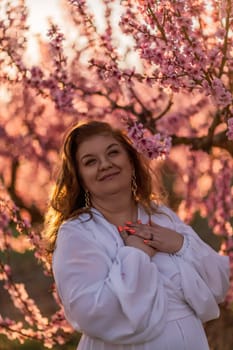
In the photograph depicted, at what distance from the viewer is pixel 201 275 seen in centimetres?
319

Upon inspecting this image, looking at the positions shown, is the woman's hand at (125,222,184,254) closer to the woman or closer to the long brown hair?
the woman

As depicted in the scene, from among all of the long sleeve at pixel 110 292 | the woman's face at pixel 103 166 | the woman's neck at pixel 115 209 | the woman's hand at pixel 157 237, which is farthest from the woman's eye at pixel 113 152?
the long sleeve at pixel 110 292

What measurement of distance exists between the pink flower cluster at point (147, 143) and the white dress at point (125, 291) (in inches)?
22.5

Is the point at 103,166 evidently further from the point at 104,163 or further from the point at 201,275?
the point at 201,275

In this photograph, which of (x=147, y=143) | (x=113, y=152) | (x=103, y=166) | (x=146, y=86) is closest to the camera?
(x=103, y=166)

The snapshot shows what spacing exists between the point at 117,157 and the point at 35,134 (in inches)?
249

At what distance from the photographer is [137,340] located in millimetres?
2936

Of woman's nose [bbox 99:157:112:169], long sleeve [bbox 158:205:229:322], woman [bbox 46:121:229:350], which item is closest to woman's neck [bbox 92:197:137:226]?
woman [bbox 46:121:229:350]

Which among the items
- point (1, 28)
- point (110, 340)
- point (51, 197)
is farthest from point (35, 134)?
point (110, 340)

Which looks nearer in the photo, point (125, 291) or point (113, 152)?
point (125, 291)

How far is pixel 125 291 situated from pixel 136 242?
0.91 ft

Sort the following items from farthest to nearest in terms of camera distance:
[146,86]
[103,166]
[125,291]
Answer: [146,86] < [103,166] < [125,291]

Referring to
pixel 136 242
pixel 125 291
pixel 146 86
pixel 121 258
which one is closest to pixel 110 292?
pixel 125 291

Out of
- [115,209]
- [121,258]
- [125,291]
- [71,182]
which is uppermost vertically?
[71,182]
